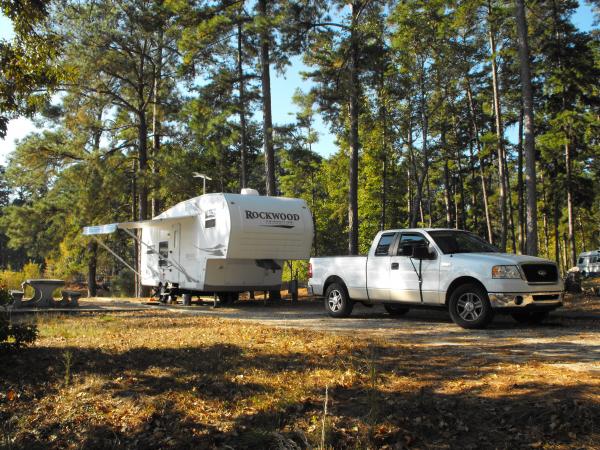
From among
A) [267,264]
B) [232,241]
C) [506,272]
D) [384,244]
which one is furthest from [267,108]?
[506,272]

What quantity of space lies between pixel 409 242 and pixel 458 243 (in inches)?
39.0

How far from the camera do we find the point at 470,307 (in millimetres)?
10148

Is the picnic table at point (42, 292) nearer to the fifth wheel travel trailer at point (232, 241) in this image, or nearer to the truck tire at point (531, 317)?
the fifth wheel travel trailer at point (232, 241)

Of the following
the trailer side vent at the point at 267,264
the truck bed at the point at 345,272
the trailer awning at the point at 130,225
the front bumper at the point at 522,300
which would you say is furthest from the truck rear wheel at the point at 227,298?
the front bumper at the point at 522,300

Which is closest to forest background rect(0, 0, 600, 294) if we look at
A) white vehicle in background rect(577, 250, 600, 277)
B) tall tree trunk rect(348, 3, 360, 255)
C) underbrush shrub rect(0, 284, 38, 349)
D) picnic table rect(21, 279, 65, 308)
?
tall tree trunk rect(348, 3, 360, 255)

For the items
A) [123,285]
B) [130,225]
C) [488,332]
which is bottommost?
[488,332]

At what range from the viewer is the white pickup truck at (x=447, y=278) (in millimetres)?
9758

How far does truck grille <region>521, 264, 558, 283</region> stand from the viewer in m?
9.88

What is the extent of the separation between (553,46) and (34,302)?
24.9 meters

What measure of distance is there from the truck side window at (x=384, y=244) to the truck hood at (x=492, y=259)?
1.63 metres

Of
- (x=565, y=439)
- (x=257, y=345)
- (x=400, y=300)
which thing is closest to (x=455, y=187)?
(x=400, y=300)

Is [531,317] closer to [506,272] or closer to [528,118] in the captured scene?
[506,272]

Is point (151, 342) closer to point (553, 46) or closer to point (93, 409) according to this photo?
point (93, 409)

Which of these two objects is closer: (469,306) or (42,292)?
(469,306)
